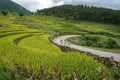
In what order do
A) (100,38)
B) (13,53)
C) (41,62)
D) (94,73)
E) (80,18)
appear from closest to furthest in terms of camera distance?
(94,73) → (41,62) → (13,53) → (100,38) → (80,18)

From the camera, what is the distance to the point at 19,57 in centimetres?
2150

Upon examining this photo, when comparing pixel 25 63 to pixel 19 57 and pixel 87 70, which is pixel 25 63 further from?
pixel 87 70

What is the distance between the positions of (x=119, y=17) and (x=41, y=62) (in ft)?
432

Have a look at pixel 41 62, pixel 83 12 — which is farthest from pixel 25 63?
pixel 83 12

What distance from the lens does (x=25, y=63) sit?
782 inches

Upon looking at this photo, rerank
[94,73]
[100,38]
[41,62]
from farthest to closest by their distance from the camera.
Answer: [100,38]
[41,62]
[94,73]

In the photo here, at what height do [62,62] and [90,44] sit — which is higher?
[62,62]

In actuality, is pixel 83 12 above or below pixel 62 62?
below

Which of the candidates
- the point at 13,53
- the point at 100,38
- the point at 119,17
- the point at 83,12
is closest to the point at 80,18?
the point at 83,12

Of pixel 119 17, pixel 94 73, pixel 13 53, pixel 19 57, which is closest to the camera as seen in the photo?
pixel 94 73

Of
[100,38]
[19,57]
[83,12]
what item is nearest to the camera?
[19,57]

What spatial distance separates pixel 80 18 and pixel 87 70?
5555 inches

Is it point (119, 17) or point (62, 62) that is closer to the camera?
point (62, 62)

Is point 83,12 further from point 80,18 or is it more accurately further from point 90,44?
point 90,44
